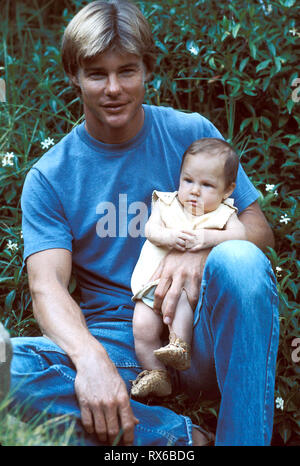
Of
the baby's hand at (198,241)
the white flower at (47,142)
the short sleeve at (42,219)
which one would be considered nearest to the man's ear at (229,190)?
the baby's hand at (198,241)

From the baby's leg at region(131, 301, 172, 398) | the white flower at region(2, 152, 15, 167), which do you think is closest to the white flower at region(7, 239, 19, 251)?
the white flower at region(2, 152, 15, 167)

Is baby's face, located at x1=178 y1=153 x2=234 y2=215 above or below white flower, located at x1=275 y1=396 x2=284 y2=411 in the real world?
above

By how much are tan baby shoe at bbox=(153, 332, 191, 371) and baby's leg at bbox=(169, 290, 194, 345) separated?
0.11ft

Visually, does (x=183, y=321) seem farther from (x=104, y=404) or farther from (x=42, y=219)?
(x=42, y=219)

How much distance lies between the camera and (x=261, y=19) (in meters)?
4.16

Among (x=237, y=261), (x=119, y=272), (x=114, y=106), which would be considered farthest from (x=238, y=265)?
(x=114, y=106)

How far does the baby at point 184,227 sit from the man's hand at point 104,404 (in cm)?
26

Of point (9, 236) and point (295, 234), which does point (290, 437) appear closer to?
point (295, 234)

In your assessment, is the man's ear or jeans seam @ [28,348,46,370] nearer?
jeans seam @ [28,348,46,370]

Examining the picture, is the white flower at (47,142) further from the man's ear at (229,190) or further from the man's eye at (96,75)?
the man's ear at (229,190)

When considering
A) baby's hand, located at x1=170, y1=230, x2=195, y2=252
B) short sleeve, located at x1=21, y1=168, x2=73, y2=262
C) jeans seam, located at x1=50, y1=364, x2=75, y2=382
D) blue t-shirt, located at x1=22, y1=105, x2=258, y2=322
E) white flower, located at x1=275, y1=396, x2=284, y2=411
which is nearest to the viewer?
jeans seam, located at x1=50, y1=364, x2=75, y2=382

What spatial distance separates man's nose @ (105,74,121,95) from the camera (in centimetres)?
264

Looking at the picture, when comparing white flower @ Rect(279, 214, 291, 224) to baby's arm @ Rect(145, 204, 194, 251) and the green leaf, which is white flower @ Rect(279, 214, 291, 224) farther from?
baby's arm @ Rect(145, 204, 194, 251)
